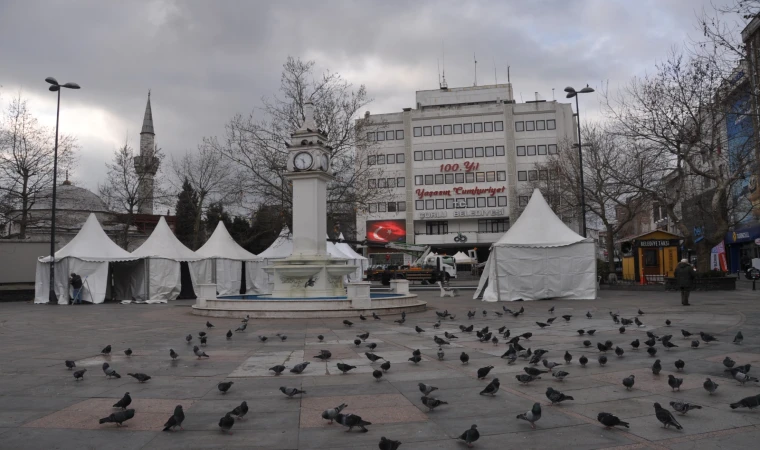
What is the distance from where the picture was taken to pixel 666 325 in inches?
487

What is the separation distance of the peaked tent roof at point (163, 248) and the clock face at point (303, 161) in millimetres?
11171

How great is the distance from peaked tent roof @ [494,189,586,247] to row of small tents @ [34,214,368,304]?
7.60 metres

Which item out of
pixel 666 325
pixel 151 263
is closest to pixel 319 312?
pixel 666 325

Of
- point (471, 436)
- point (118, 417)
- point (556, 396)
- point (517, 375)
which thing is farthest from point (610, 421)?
point (118, 417)

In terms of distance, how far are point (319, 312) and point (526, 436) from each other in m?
11.2

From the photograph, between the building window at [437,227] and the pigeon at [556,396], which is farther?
the building window at [437,227]

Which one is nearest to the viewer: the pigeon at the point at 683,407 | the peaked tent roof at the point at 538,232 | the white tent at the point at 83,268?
the pigeon at the point at 683,407

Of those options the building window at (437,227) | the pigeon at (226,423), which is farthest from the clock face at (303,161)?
the building window at (437,227)

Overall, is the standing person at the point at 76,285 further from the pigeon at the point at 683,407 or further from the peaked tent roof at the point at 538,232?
the pigeon at the point at 683,407

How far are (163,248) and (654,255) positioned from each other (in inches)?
1018

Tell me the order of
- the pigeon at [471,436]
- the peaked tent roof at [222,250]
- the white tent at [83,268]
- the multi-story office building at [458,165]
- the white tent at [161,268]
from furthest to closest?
the multi-story office building at [458,165] → the peaked tent roof at [222,250] → the white tent at [161,268] → the white tent at [83,268] → the pigeon at [471,436]

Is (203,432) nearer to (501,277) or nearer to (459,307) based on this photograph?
(459,307)

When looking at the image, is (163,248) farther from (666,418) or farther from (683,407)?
(666,418)

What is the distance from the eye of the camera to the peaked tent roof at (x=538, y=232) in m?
22.2
